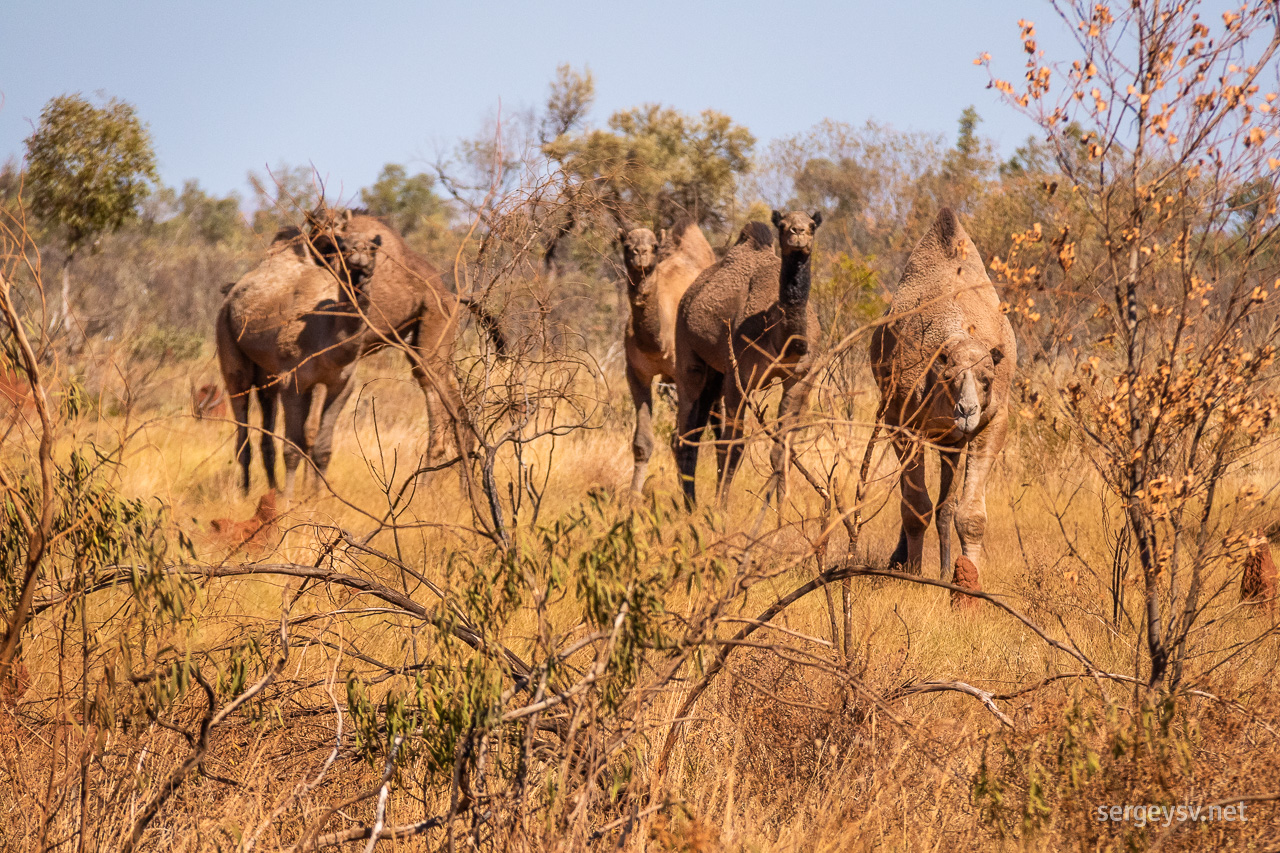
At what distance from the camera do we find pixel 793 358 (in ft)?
25.2

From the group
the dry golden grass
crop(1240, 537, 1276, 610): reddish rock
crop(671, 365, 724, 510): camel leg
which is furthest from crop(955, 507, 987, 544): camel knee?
crop(671, 365, 724, 510): camel leg

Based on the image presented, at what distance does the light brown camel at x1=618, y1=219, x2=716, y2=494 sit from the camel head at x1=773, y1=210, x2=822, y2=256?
45.5 inches

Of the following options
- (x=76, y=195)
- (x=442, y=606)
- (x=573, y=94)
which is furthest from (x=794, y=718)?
(x=573, y=94)

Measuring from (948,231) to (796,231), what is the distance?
3.55ft

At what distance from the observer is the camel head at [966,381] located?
16.3 feet

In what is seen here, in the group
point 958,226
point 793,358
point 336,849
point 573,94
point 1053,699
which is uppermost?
point 573,94

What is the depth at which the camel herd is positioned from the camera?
5.62m

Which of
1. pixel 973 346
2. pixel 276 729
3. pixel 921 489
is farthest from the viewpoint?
pixel 921 489

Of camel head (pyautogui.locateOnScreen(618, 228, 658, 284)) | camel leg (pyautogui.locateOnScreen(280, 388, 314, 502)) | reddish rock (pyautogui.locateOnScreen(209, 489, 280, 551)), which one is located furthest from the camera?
camel leg (pyautogui.locateOnScreen(280, 388, 314, 502))

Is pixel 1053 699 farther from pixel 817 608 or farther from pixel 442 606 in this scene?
pixel 442 606

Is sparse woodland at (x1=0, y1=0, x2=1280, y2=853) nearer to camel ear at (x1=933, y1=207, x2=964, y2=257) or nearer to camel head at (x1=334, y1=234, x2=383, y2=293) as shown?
camel ear at (x1=933, y1=207, x2=964, y2=257)

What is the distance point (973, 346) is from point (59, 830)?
14.4ft

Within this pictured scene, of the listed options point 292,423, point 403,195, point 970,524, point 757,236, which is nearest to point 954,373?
point 970,524

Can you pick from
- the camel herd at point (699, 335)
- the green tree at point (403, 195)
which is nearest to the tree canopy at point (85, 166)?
the camel herd at point (699, 335)
